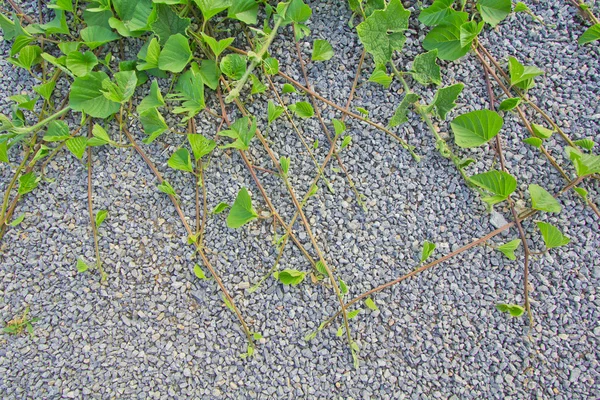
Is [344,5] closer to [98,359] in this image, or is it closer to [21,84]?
[21,84]

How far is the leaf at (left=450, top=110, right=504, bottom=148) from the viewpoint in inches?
45.5

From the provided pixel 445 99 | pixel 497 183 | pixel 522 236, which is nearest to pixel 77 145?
pixel 445 99

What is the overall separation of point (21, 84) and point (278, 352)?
3.55ft

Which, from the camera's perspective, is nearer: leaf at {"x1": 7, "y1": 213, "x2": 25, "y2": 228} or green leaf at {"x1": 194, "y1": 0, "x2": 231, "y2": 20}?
green leaf at {"x1": 194, "y1": 0, "x2": 231, "y2": 20}

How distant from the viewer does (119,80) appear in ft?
3.85

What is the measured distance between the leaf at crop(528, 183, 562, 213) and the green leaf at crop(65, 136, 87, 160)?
121 centimetres

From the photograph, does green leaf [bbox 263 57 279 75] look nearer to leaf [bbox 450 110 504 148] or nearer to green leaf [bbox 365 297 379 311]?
leaf [bbox 450 110 504 148]

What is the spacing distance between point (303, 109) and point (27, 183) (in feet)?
2.63

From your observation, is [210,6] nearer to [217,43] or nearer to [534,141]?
[217,43]

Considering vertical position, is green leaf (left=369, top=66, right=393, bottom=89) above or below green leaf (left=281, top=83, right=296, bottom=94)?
above

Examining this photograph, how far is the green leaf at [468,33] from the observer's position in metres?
1.19

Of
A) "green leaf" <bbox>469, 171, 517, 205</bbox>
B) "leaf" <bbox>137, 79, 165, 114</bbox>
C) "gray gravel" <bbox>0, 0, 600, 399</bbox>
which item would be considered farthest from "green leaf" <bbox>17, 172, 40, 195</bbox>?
"green leaf" <bbox>469, 171, 517, 205</bbox>

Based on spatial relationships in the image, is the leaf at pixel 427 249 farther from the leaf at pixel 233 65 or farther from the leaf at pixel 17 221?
the leaf at pixel 17 221

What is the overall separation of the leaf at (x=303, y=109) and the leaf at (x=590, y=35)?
2.61 ft
